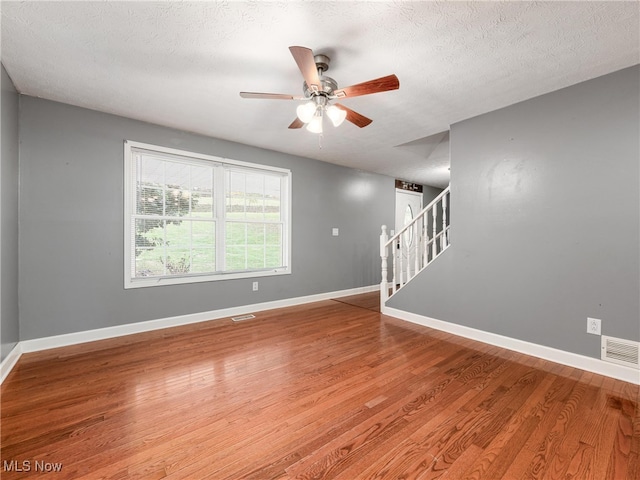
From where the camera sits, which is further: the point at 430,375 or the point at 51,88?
the point at 51,88

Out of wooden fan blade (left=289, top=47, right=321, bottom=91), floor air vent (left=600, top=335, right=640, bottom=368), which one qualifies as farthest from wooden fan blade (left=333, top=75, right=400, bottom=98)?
floor air vent (left=600, top=335, right=640, bottom=368)

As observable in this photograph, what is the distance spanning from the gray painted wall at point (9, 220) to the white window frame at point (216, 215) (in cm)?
83

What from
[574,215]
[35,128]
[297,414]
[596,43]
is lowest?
[297,414]

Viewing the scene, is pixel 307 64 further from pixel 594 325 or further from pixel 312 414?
pixel 594 325

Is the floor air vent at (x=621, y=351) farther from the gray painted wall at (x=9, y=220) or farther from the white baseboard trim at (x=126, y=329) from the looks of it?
the gray painted wall at (x=9, y=220)

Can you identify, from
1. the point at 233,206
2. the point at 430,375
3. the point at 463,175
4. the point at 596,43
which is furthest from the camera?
the point at 233,206

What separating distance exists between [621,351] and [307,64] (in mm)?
3143

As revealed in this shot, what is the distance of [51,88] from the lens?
8.24 feet

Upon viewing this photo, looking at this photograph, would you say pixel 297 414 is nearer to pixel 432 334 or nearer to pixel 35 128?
pixel 432 334

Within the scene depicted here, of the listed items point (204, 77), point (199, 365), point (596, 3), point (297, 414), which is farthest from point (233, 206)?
point (596, 3)

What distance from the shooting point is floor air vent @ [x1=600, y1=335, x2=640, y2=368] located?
7.03ft

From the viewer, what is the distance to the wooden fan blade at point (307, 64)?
5.17 ft

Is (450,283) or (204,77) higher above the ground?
(204,77)

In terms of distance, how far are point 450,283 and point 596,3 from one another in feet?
8.21
